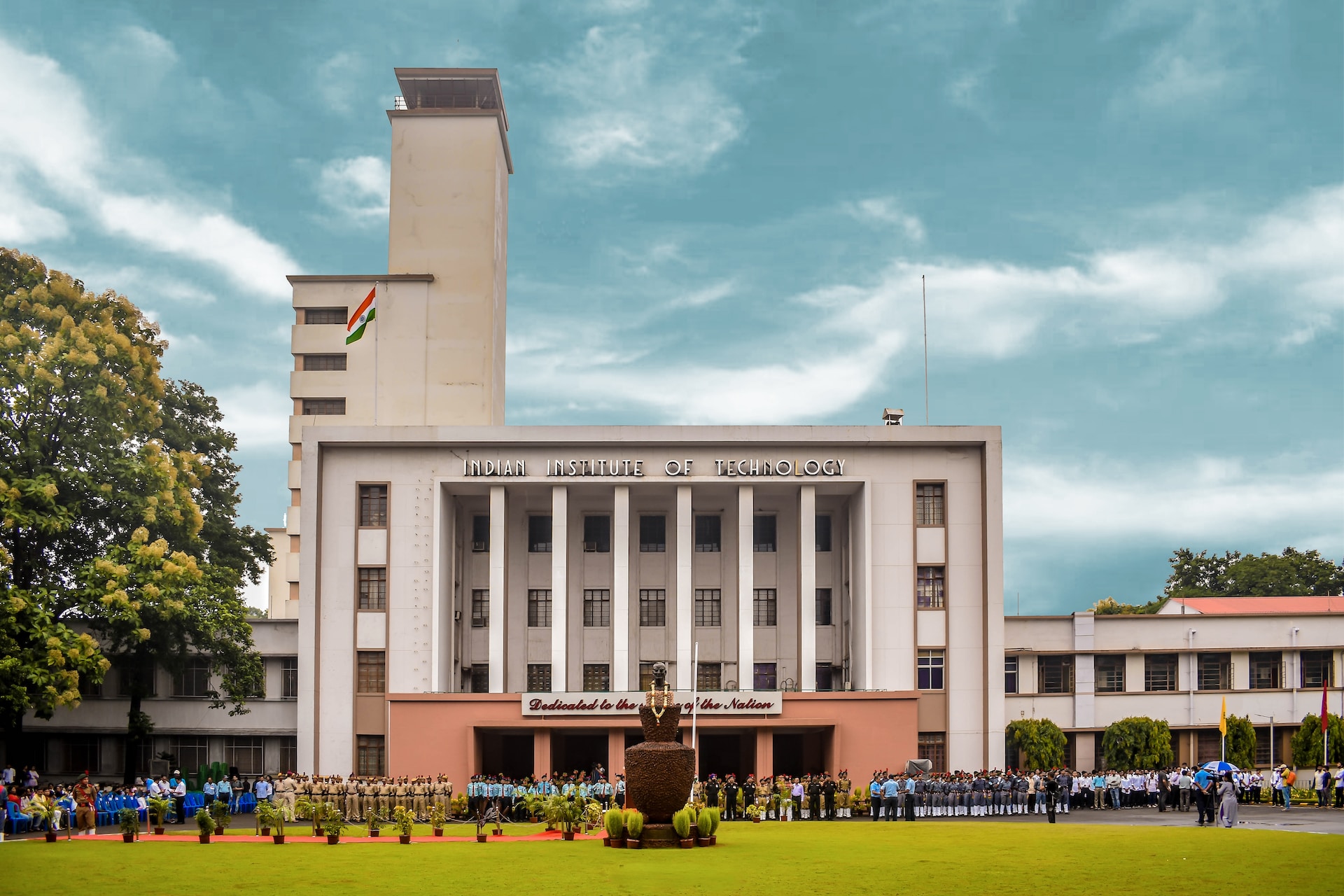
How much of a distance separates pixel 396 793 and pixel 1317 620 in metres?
39.2

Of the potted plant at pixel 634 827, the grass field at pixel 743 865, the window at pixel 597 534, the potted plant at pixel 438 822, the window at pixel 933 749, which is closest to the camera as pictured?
the grass field at pixel 743 865

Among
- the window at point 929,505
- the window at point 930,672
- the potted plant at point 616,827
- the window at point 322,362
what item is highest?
the window at point 322,362

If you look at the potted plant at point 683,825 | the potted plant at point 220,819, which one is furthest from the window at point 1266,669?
the potted plant at point 220,819

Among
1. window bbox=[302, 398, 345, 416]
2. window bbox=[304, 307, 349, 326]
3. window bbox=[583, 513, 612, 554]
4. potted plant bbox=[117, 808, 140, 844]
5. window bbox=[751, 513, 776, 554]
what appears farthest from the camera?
window bbox=[304, 307, 349, 326]

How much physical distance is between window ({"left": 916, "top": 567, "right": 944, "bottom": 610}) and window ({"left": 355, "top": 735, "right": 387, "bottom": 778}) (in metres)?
22.0

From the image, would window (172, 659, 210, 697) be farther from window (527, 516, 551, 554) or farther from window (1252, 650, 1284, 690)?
window (1252, 650, 1284, 690)

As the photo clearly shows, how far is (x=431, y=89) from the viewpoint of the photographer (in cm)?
7394

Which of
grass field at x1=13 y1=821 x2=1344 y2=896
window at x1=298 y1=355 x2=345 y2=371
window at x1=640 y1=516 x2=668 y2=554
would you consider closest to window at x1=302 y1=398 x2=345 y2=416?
window at x1=298 y1=355 x2=345 y2=371

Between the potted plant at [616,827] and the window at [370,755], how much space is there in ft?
72.3

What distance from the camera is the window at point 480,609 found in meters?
56.1

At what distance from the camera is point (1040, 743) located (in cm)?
5222

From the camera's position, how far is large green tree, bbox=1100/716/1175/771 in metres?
51.7

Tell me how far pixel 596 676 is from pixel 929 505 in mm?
16057

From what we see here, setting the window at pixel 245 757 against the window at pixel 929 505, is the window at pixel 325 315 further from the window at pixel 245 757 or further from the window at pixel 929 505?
the window at pixel 929 505
